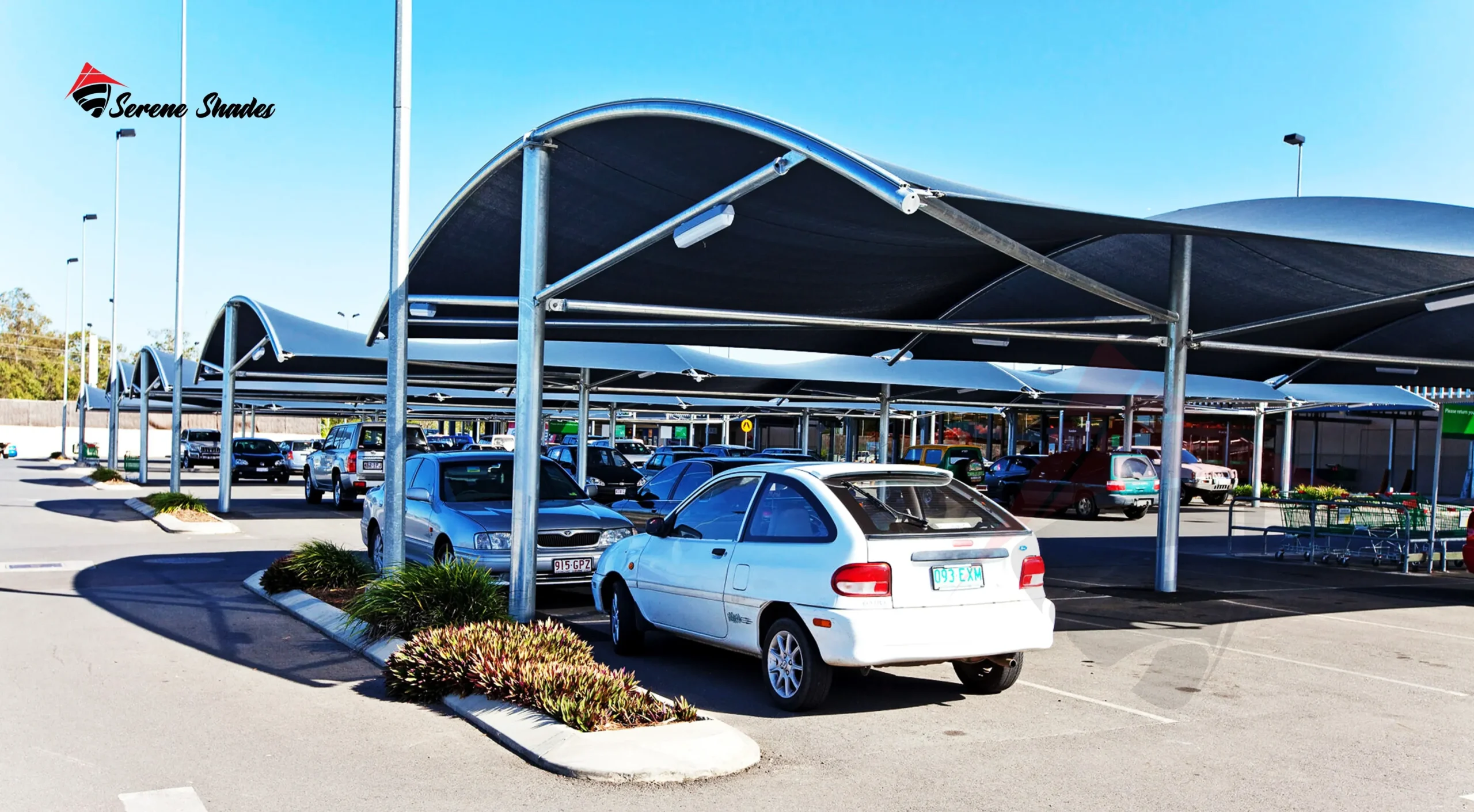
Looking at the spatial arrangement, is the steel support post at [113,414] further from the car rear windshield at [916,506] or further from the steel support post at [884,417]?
the car rear windshield at [916,506]

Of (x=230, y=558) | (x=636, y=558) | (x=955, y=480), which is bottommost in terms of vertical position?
(x=230, y=558)

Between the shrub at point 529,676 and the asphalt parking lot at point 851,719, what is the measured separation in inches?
10.5

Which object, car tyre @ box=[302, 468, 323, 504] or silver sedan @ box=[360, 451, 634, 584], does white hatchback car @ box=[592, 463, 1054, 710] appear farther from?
car tyre @ box=[302, 468, 323, 504]

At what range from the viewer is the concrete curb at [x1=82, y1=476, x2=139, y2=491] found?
3606 cm

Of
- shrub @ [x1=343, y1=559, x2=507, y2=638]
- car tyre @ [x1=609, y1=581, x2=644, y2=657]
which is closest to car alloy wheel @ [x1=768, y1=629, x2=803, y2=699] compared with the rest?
car tyre @ [x1=609, y1=581, x2=644, y2=657]

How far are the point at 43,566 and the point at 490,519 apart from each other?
760cm

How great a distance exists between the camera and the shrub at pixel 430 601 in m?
9.65

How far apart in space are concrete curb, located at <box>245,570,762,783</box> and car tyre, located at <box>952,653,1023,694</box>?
2178mm

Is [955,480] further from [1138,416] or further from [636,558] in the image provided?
[1138,416]

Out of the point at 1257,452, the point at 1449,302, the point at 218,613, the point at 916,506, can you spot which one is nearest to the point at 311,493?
the point at 218,613

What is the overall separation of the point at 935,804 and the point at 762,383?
24.8m

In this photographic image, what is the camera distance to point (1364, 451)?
44.7m

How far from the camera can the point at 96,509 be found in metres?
27.3

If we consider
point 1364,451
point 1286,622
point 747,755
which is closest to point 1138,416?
point 1364,451
